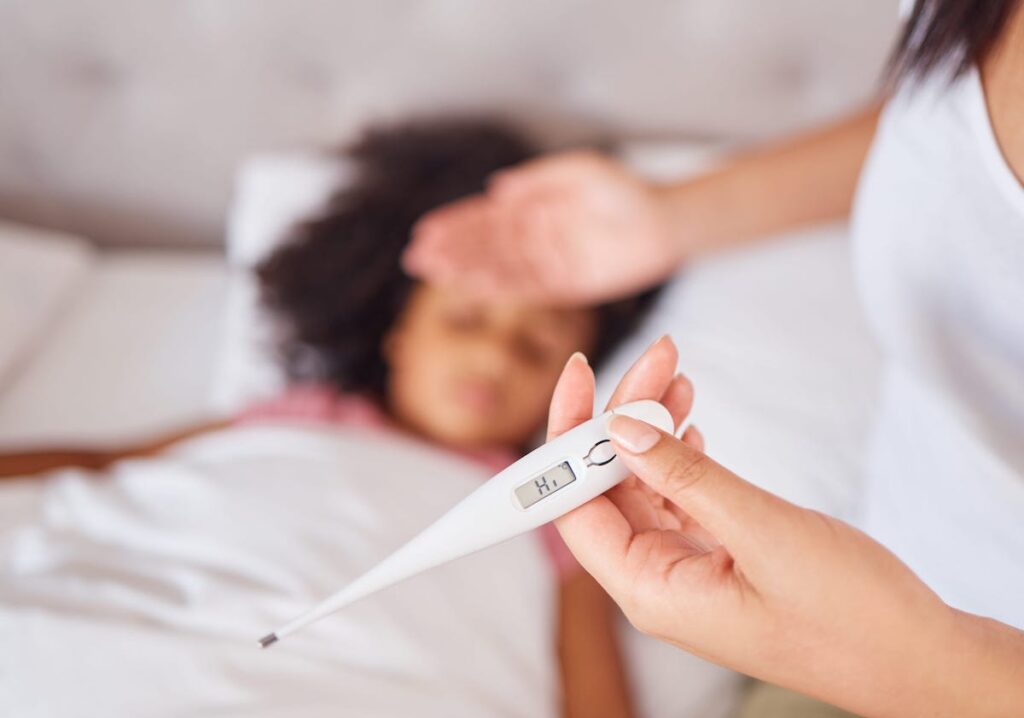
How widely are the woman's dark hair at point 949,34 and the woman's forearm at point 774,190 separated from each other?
311mm

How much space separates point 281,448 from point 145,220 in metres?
0.58

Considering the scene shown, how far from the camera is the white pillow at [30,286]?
3.85 ft

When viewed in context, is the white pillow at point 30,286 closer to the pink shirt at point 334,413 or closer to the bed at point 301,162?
the bed at point 301,162

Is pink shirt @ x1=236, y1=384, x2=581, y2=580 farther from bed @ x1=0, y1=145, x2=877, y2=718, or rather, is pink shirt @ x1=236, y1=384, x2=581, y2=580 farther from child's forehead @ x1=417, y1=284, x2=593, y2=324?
child's forehead @ x1=417, y1=284, x2=593, y2=324

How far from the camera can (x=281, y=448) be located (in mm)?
1016

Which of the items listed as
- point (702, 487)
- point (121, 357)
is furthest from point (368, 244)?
point (702, 487)

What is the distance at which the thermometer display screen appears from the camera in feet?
1.56

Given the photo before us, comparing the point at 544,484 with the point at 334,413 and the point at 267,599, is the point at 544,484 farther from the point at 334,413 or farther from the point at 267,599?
the point at 334,413

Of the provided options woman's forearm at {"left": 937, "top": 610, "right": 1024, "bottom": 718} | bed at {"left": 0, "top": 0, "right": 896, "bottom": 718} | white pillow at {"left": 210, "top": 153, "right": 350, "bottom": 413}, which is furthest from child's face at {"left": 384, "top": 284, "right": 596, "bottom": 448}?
woman's forearm at {"left": 937, "top": 610, "right": 1024, "bottom": 718}

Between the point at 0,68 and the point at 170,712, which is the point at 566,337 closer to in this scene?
the point at 170,712

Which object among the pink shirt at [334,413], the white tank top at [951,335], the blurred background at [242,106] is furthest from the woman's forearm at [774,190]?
the pink shirt at [334,413]

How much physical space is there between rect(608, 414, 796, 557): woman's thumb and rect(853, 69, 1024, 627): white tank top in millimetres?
229

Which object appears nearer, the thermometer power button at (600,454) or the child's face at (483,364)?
the thermometer power button at (600,454)

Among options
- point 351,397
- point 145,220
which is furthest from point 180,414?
point 145,220
